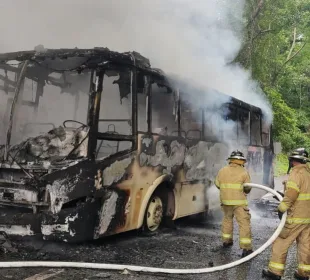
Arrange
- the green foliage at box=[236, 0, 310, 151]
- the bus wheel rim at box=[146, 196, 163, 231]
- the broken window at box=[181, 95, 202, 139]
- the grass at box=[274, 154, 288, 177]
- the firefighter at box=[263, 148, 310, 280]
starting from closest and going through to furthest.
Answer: the firefighter at box=[263, 148, 310, 280]
the bus wheel rim at box=[146, 196, 163, 231]
the broken window at box=[181, 95, 202, 139]
the green foliage at box=[236, 0, 310, 151]
the grass at box=[274, 154, 288, 177]

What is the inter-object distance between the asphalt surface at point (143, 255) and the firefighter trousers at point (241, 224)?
18cm

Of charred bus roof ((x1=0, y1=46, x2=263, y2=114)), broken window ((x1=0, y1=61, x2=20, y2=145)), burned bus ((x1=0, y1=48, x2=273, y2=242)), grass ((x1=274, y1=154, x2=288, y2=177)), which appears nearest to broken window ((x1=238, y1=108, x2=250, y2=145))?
burned bus ((x1=0, y1=48, x2=273, y2=242))

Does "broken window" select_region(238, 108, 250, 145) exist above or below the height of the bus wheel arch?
above

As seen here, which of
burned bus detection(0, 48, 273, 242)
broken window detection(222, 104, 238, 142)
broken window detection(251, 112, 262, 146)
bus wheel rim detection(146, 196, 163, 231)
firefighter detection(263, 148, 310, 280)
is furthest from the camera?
broken window detection(251, 112, 262, 146)

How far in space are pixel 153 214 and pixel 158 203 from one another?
0.60ft

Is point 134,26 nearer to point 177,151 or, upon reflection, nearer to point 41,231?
point 177,151

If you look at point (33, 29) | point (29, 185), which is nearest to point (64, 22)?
point (33, 29)

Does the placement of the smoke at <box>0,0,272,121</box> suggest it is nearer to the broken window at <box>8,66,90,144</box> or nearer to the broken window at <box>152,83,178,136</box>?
the broken window at <box>152,83,178,136</box>

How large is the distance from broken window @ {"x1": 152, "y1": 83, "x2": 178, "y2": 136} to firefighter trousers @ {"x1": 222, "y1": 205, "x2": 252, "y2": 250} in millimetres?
1410

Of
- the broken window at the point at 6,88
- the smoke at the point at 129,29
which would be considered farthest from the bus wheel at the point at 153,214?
the broken window at the point at 6,88

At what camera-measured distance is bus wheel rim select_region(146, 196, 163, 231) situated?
19.3 ft

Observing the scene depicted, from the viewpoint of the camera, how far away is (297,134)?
81.3ft

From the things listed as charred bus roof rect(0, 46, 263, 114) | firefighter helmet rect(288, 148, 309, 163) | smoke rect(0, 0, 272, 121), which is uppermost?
smoke rect(0, 0, 272, 121)

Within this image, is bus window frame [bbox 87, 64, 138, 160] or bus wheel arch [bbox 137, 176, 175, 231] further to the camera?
bus wheel arch [bbox 137, 176, 175, 231]
